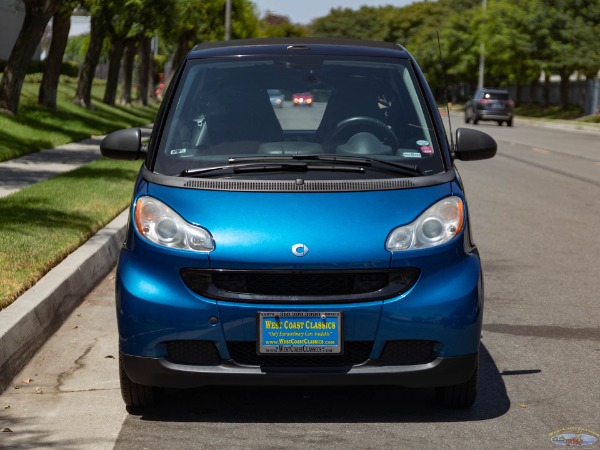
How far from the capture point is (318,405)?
5879 millimetres

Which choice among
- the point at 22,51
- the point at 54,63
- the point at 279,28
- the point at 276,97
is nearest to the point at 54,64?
the point at 54,63

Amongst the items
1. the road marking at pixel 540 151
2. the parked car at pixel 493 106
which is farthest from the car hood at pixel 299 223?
the parked car at pixel 493 106

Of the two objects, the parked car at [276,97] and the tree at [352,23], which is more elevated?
the parked car at [276,97]

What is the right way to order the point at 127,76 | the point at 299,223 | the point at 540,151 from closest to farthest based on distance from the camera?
1. the point at 299,223
2. the point at 540,151
3. the point at 127,76

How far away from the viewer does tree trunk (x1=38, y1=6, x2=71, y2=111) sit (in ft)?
106

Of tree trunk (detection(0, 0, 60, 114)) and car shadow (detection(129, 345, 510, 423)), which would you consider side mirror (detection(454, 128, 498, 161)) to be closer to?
car shadow (detection(129, 345, 510, 423))

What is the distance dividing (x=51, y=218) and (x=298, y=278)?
639 cm

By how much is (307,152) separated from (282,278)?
0.99 metres

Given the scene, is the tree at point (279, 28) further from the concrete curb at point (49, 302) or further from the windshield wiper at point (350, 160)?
the windshield wiper at point (350, 160)

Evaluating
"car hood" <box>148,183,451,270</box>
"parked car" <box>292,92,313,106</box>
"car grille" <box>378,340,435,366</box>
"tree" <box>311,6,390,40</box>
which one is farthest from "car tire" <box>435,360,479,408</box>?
"tree" <box>311,6,390,40</box>

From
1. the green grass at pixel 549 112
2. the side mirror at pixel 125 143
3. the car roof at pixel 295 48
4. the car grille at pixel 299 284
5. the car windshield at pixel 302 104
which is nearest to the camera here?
the car grille at pixel 299 284

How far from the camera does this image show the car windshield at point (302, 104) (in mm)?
6137

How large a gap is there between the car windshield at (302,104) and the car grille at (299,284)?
77 centimetres
